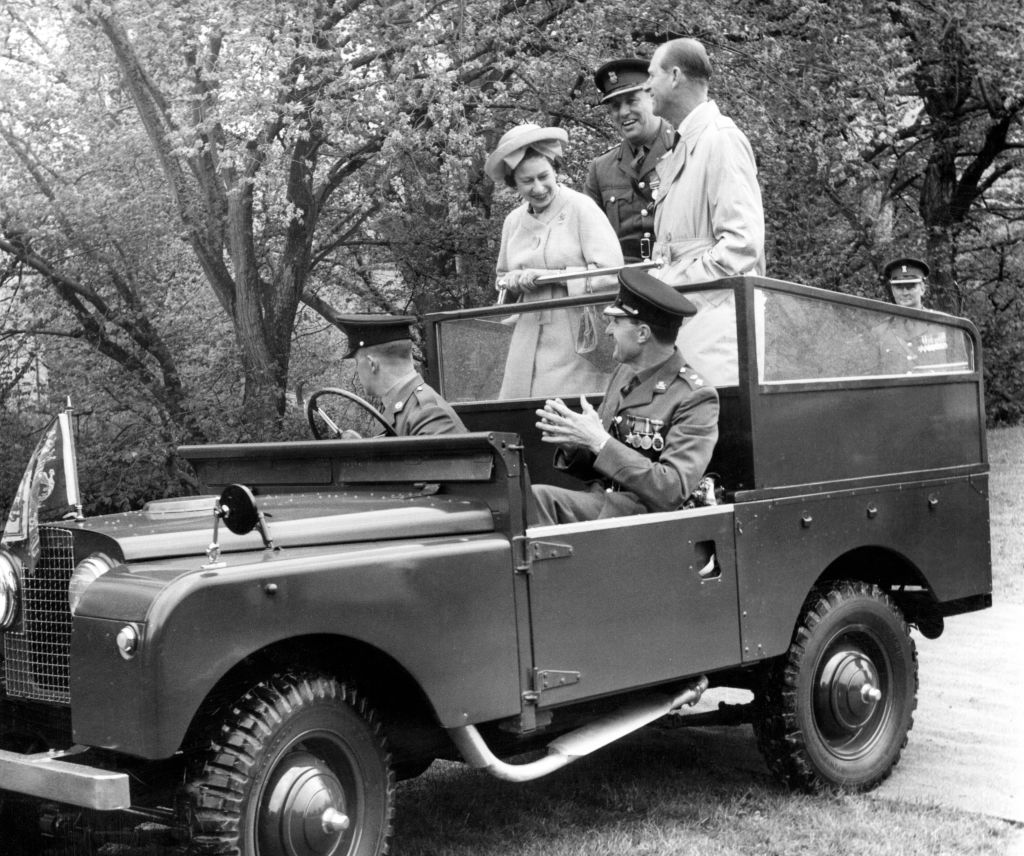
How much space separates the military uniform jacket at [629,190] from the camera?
6301 millimetres

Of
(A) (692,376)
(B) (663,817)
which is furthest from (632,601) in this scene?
(B) (663,817)

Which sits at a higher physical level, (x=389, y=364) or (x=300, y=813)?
(x=389, y=364)

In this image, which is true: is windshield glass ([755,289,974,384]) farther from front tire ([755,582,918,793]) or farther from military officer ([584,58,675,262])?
military officer ([584,58,675,262])

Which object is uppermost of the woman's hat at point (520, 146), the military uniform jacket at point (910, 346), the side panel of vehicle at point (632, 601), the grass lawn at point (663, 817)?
the woman's hat at point (520, 146)

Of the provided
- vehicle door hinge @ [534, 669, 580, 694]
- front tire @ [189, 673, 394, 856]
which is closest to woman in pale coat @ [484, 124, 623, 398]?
vehicle door hinge @ [534, 669, 580, 694]

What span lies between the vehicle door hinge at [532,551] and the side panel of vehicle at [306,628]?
0.13 ft

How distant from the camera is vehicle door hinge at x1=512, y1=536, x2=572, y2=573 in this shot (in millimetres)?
3957

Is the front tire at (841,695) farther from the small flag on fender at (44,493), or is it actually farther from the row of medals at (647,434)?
the small flag on fender at (44,493)

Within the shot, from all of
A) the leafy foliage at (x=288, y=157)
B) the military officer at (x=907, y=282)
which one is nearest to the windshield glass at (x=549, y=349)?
the military officer at (x=907, y=282)

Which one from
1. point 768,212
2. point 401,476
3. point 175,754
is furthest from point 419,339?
point 175,754

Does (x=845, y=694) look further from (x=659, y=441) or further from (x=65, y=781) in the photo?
(x=65, y=781)

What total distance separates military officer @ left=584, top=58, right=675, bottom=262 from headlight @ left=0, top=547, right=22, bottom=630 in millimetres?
3246

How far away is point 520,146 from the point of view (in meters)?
5.80

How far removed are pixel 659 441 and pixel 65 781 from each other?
2188 millimetres
